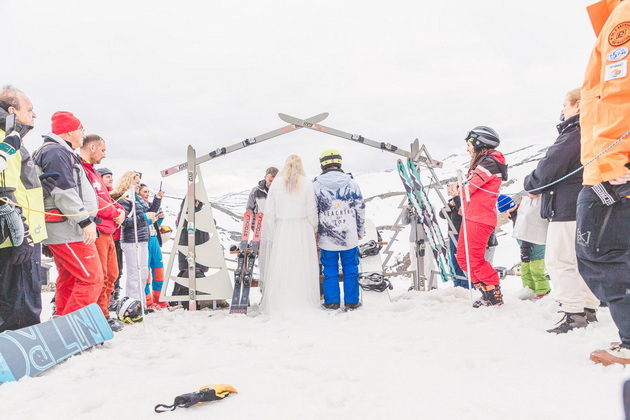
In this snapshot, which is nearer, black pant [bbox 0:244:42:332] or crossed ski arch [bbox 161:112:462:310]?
black pant [bbox 0:244:42:332]

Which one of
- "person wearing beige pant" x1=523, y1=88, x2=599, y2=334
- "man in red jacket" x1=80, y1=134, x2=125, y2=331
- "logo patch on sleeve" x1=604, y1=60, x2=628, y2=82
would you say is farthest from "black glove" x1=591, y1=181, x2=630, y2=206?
"man in red jacket" x1=80, y1=134, x2=125, y2=331

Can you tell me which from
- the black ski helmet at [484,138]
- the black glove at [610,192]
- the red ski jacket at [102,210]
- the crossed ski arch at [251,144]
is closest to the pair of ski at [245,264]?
the crossed ski arch at [251,144]

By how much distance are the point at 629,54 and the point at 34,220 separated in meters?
3.79

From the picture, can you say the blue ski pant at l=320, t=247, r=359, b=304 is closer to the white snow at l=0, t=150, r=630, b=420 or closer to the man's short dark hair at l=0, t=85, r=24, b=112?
the white snow at l=0, t=150, r=630, b=420

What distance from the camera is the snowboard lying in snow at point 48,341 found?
7.54 ft

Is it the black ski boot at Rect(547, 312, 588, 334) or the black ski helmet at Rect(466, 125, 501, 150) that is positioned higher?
the black ski helmet at Rect(466, 125, 501, 150)

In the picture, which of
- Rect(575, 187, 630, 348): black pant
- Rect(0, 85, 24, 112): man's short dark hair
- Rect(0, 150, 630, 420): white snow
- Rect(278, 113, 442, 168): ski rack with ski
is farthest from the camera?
Rect(278, 113, 442, 168): ski rack with ski

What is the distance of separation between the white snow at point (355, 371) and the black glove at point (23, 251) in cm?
82

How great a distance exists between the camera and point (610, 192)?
77.2 inches

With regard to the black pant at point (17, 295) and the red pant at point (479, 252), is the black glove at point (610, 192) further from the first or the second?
the black pant at point (17, 295)

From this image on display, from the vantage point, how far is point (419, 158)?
552 centimetres

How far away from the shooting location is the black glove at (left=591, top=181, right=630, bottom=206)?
1.90 meters

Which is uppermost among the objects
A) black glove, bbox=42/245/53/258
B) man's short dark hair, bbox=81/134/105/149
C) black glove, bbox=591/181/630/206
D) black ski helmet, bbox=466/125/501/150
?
man's short dark hair, bbox=81/134/105/149

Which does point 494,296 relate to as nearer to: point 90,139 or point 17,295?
point 17,295
